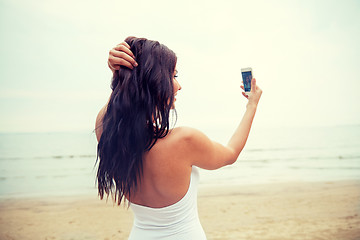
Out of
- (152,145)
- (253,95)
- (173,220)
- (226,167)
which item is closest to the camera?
(152,145)

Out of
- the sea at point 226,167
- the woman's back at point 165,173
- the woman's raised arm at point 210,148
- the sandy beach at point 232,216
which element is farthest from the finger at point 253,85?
the sea at point 226,167

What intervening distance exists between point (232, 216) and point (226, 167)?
632cm

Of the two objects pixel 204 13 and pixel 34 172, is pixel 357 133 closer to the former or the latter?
pixel 204 13

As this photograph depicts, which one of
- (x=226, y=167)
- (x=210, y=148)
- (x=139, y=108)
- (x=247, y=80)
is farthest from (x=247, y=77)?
(x=226, y=167)

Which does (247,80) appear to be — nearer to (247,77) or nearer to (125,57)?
(247,77)

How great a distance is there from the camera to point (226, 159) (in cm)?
104

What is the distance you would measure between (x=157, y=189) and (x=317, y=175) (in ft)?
32.3

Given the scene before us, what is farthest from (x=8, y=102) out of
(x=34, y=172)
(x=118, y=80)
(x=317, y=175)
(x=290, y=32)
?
(x=290, y=32)

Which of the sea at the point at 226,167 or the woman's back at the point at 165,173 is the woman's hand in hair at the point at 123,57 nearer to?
the woman's back at the point at 165,173

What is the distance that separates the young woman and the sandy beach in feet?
12.1

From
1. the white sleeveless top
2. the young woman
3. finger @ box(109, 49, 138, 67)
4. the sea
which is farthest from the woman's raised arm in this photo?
the sea

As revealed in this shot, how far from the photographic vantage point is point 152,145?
0.91m

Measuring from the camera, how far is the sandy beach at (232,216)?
14.9 ft

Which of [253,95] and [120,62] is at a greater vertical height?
[120,62]
